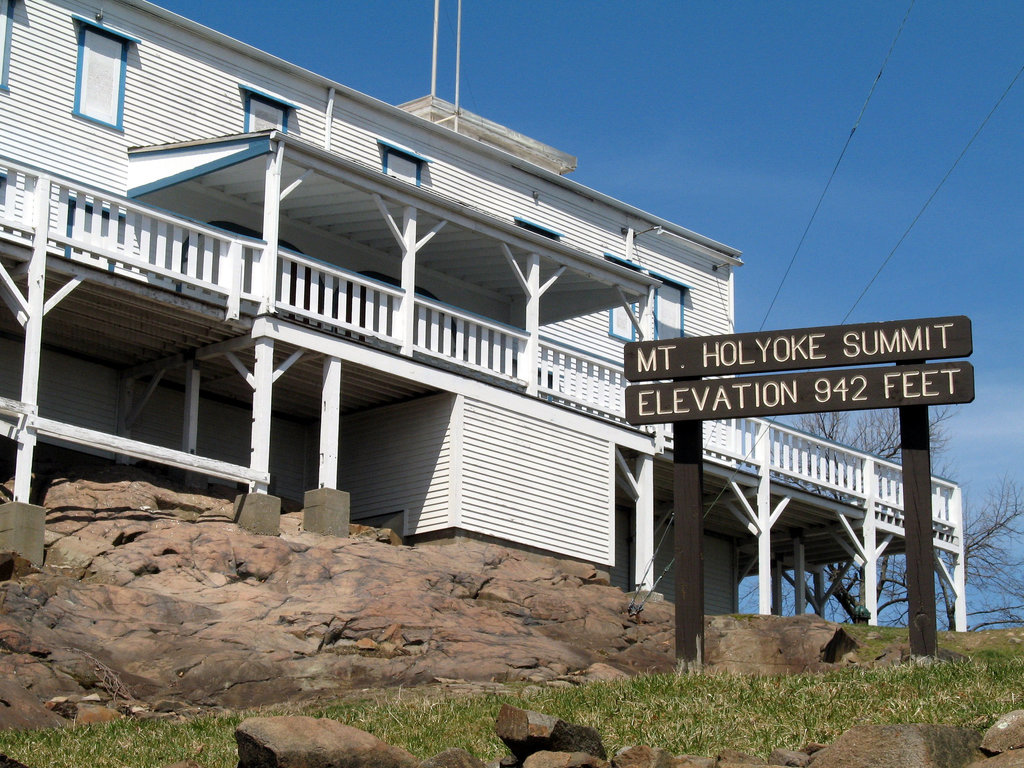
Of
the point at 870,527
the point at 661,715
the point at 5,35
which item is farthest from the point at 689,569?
the point at 870,527

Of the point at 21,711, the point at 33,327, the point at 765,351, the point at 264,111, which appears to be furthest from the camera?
the point at 264,111

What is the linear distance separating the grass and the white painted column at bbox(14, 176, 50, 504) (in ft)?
19.7

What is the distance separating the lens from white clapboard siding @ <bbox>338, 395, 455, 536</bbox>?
22688 mm

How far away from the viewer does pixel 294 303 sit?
22.8 metres

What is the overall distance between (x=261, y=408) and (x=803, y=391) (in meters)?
8.35

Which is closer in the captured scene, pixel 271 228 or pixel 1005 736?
pixel 1005 736

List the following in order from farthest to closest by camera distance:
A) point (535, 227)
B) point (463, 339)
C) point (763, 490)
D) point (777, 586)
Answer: point (777, 586) < point (535, 227) < point (763, 490) < point (463, 339)

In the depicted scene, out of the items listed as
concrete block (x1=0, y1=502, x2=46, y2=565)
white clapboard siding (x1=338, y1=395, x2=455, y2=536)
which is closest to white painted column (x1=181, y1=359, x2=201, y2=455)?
white clapboard siding (x1=338, y1=395, x2=455, y2=536)

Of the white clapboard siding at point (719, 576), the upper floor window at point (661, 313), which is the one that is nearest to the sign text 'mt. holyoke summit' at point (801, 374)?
the upper floor window at point (661, 313)

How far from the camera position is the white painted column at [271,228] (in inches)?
817

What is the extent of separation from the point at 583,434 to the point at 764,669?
28.8ft

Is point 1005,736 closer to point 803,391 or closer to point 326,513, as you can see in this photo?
point 803,391

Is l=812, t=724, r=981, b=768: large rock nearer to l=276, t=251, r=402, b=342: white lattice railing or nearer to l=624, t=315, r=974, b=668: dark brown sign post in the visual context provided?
l=624, t=315, r=974, b=668: dark brown sign post

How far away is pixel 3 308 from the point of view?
65.6 ft
